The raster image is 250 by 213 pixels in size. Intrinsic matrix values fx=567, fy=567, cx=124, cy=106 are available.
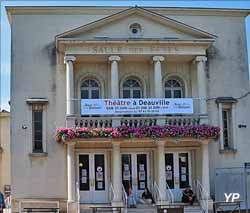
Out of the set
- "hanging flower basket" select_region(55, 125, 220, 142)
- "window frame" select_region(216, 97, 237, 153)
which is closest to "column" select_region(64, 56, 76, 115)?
"hanging flower basket" select_region(55, 125, 220, 142)

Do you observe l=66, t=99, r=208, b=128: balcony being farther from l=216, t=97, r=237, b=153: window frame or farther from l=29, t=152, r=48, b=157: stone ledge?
l=29, t=152, r=48, b=157: stone ledge

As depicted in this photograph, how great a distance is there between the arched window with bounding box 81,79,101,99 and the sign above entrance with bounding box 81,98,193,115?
6.04 ft

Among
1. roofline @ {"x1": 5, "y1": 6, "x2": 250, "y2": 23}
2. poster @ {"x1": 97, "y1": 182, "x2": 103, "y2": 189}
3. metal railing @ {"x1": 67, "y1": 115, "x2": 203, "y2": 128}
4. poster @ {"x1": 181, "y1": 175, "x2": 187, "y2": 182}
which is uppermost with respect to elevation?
roofline @ {"x1": 5, "y1": 6, "x2": 250, "y2": 23}

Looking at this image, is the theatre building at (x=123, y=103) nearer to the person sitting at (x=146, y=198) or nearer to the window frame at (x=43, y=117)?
the window frame at (x=43, y=117)

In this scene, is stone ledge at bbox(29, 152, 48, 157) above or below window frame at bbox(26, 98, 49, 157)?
below

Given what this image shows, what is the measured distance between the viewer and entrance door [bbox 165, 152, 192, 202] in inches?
1077

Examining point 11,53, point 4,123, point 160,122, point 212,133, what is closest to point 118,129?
point 160,122

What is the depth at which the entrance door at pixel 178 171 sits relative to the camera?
27.4 m

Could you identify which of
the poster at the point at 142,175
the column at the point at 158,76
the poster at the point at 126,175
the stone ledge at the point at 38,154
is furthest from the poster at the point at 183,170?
the stone ledge at the point at 38,154

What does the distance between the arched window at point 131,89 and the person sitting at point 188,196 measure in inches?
207

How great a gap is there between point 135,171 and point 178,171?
2110 mm

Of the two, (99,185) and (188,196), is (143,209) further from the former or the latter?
(99,185)

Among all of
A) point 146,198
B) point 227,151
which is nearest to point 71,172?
point 146,198

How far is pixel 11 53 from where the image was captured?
27.3 meters
